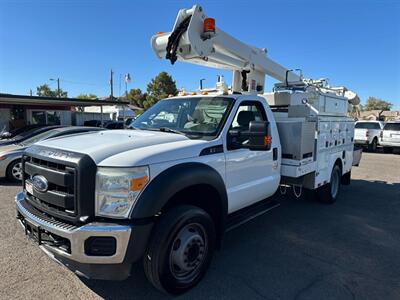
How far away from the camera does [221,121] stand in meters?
3.63

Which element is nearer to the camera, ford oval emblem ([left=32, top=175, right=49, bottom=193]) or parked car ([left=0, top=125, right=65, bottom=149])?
ford oval emblem ([left=32, top=175, right=49, bottom=193])

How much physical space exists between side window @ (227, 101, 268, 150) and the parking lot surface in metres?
1.49

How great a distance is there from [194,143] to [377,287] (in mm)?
2497

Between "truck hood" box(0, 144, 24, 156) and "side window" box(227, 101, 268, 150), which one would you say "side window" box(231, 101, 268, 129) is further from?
"truck hood" box(0, 144, 24, 156)

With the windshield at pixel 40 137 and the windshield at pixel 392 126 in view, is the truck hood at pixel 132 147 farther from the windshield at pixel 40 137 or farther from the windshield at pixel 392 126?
the windshield at pixel 392 126

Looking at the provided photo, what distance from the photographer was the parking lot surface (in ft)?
10.0

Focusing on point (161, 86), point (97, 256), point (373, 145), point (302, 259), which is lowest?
point (302, 259)

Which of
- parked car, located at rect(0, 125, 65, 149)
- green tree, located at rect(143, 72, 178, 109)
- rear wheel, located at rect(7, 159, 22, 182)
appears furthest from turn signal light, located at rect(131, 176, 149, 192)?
green tree, located at rect(143, 72, 178, 109)

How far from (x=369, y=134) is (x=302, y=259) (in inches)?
670

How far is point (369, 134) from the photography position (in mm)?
18125

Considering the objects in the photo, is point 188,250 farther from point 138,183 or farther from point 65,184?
point 65,184

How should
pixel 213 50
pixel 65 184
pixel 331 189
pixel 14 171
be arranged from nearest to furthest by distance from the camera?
pixel 65 184 → pixel 213 50 → pixel 331 189 → pixel 14 171

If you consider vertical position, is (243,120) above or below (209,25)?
below

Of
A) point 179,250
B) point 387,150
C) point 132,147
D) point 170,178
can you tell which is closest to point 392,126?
point 387,150
